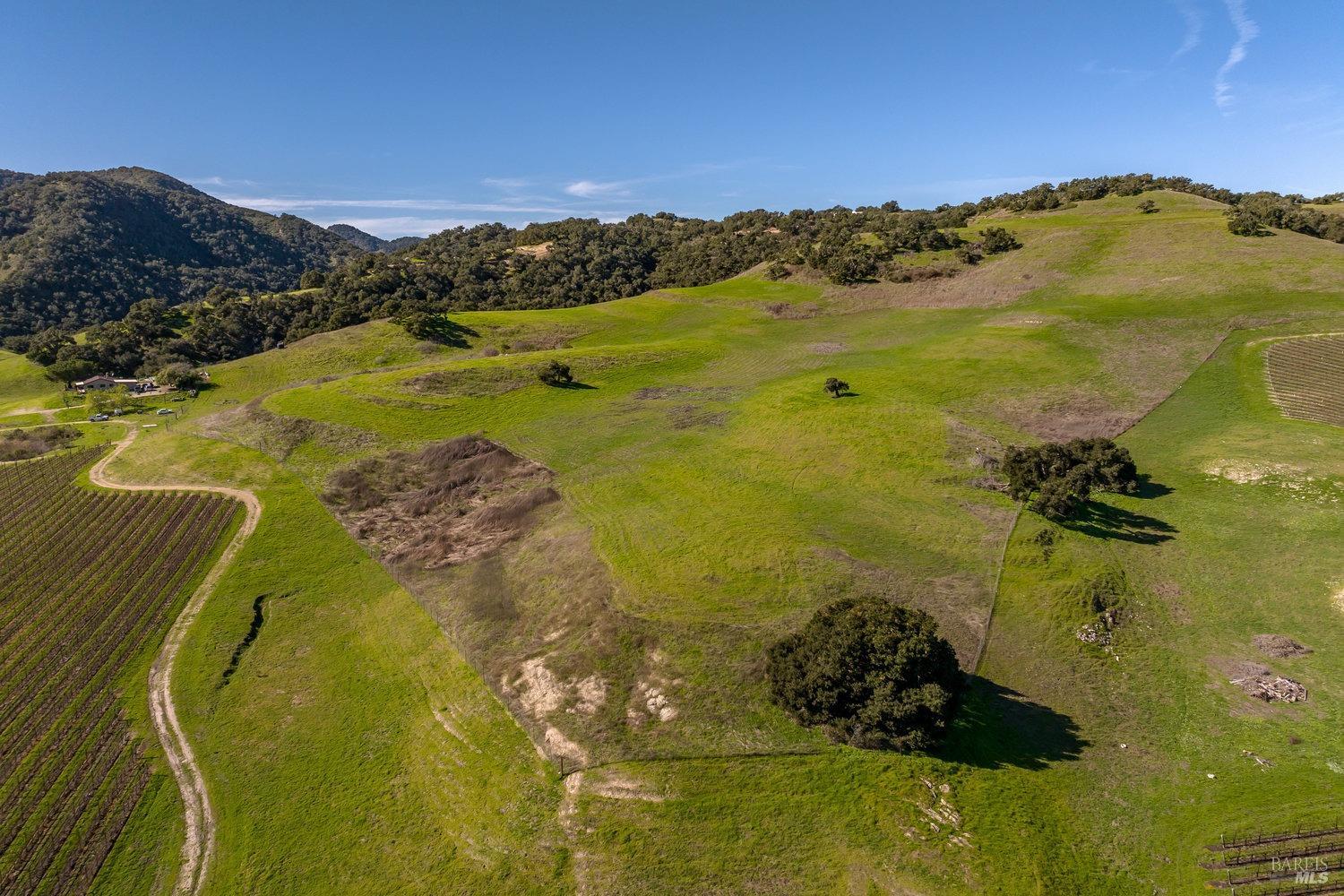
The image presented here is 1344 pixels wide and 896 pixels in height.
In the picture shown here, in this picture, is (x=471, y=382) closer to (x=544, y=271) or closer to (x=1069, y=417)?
(x=1069, y=417)

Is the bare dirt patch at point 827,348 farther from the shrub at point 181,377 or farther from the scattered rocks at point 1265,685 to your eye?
the shrub at point 181,377

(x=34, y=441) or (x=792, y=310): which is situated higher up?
(x=792, y=310)

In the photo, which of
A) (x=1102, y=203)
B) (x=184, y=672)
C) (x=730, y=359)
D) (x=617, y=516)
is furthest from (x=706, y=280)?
(x=184, y=672)

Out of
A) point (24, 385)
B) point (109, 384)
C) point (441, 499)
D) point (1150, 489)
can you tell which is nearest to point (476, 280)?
point (109, 384)

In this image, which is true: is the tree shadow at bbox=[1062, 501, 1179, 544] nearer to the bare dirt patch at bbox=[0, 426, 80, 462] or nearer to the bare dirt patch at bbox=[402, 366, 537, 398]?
the bare dirt patch at bbox=[402, 366, 537, 398]

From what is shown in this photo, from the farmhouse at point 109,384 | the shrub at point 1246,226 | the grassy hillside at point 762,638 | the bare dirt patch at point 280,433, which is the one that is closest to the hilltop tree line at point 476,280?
the farmhouse at point 109,384

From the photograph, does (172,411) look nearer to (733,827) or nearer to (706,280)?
(733,827)

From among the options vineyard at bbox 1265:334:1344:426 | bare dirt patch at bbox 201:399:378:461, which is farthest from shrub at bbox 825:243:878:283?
bare dirt patch at bbox 201:399:378:461
